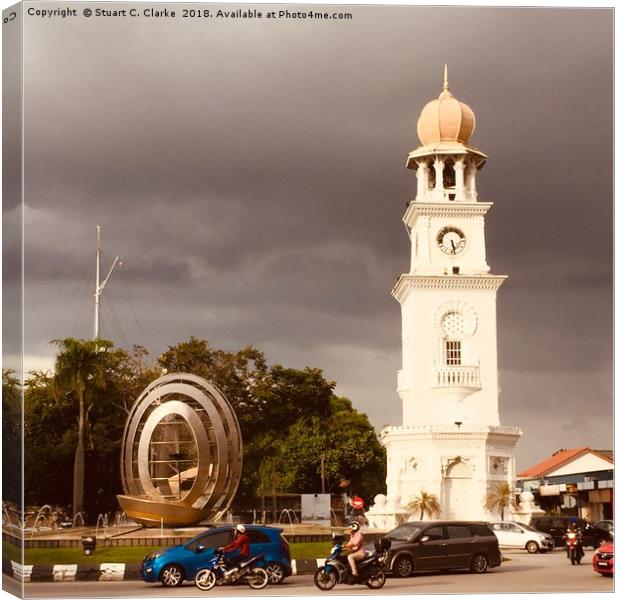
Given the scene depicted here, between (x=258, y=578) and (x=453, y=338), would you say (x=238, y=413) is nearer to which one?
(x=453, y=338)

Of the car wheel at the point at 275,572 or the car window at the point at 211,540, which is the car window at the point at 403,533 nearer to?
the car wheel at the point at 275,572

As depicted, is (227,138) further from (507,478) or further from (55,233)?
(507,478)

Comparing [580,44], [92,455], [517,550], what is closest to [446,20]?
[580,44]

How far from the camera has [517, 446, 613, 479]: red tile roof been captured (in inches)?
1414

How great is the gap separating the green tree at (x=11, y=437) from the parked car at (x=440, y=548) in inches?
339

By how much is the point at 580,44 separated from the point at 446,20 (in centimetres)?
331

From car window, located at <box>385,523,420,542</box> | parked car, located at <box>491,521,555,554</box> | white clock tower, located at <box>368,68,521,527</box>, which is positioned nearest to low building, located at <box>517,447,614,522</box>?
white clock tower, located at <box>368,68,521,527</box>

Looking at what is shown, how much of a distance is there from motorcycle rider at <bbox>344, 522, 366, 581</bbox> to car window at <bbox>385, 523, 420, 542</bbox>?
2066mm

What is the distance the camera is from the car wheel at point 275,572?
28953 millimetres

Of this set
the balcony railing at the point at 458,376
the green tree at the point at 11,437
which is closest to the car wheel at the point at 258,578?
the green tree at the point at 11,437

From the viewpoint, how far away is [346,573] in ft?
93.6

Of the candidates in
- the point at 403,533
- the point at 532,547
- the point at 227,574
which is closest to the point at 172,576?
the point at 227,574

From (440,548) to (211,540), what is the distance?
5.36 meters

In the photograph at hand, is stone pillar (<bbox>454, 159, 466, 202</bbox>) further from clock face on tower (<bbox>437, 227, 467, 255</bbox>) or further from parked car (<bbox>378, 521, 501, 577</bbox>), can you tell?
parked car (<bbox>378, 521, 501, 577</bbox>)
